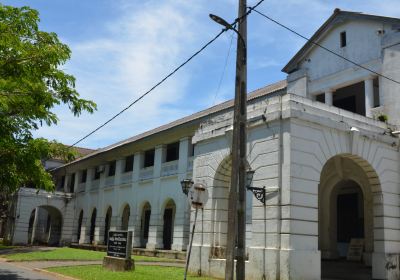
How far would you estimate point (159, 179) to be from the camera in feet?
102

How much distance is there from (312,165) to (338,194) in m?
9.87

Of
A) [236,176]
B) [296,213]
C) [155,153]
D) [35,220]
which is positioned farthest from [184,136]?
[35,220]

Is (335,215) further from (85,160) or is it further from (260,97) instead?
(85,160)

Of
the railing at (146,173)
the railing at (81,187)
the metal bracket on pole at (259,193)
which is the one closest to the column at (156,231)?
the railing at (146,173)

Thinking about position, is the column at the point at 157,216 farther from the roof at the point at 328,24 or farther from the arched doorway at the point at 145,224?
the roof at the point at 328,24

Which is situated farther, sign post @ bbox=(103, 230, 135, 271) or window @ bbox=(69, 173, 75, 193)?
window @ bbox=(69, 173, 75, 193)

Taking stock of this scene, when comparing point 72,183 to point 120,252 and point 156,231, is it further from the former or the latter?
point 120,252

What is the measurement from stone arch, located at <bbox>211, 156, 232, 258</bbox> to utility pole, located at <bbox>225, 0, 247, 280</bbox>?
476 cm

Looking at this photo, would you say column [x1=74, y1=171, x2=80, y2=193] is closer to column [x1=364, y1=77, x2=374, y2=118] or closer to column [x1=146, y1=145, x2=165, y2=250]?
column [x1=146, y1=145, x2=165, y2=250]

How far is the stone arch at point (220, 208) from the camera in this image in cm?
1620

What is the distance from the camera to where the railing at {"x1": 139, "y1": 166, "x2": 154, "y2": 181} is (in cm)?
3245

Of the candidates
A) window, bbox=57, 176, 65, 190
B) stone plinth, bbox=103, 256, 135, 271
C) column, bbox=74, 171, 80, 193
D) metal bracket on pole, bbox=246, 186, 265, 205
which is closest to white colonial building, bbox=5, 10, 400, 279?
metal bracket on pole, bbox=246, 186, 265, 205

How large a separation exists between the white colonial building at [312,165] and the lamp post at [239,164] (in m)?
2.55

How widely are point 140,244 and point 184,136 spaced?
8.65 meters
